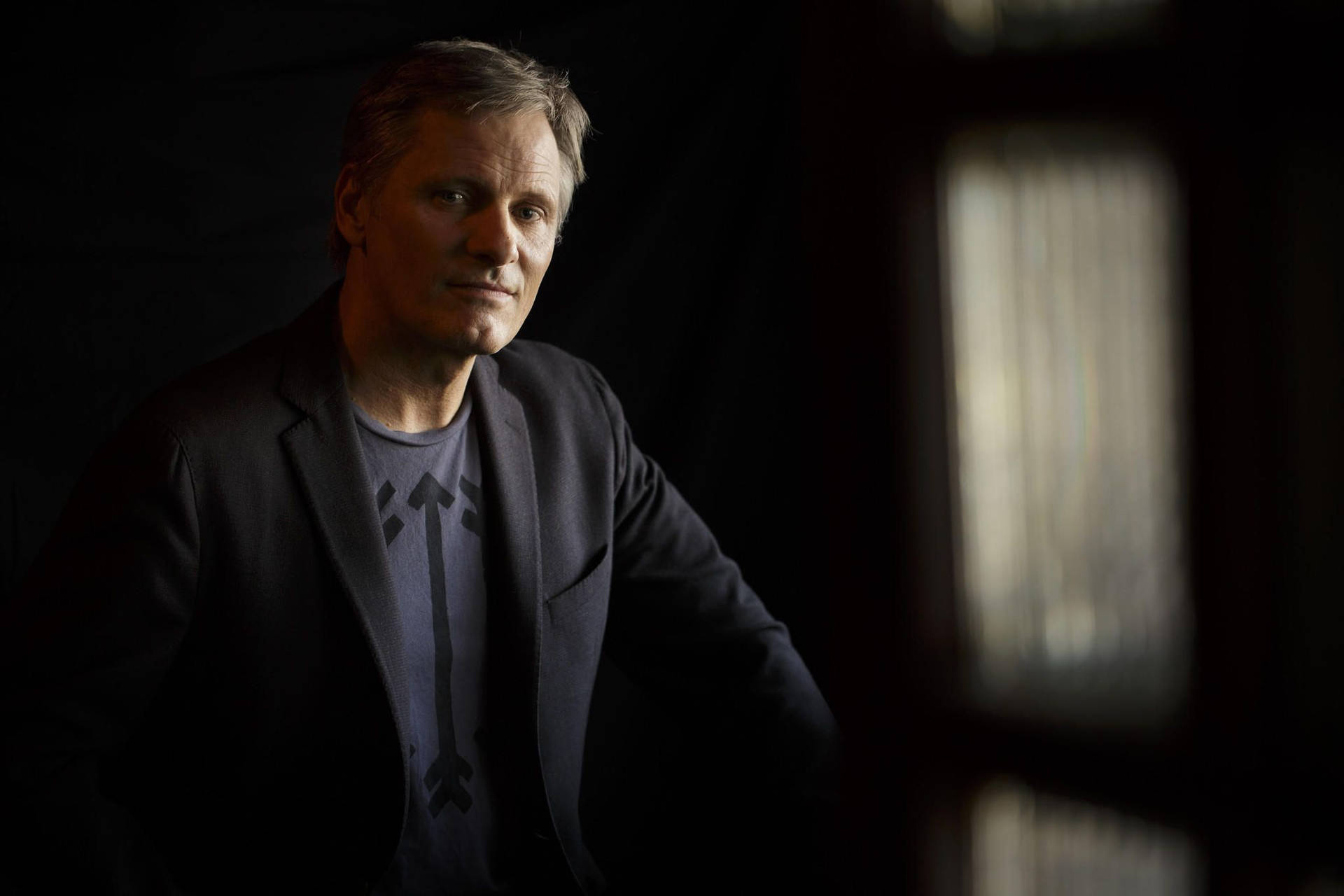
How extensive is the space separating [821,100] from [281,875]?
1.13m

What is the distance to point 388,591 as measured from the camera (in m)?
1.40

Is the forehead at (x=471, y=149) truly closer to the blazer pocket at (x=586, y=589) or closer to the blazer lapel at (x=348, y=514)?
the blazer lapel at (x=348, y=514)

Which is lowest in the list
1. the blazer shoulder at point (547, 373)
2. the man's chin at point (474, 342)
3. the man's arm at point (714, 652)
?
the man's arm at point (714, 652)

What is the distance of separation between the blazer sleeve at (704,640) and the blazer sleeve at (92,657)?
60 centimetres

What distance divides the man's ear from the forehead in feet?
0.27

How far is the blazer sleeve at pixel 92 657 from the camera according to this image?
1242mm

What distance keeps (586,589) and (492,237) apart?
462 millimetres

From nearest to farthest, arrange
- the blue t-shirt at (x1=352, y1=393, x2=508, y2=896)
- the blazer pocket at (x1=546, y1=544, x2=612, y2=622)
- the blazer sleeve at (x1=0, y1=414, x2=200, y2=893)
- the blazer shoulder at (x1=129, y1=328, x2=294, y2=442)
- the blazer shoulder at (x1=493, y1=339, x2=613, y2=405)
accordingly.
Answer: the blazer sleeve at (x1=0, y1=414, x2=200, y2=893), the blazer shoulder at (x1=129, y1=328, x2=294, y2=442), the blue t-shirt at (x1=352, y1=393, x2=508, y2=896), the blazer pocket at (x1=546, y1=544, x2=612, y2=622), the blazer shoulder at (x1=493, y1=339, x2=613, y2=405)

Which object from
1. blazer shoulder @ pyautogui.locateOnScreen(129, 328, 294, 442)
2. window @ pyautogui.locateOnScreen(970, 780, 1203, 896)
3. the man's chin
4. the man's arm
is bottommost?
the man's arm

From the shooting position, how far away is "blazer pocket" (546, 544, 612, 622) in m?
1.57

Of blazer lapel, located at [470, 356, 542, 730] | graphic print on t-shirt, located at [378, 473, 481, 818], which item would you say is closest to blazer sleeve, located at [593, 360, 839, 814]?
blazer lapel, located at [470, 356, 542, 730]

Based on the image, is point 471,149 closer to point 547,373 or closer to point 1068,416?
point 547,373

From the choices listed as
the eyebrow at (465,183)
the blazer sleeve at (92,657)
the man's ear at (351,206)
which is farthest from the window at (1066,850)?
the man's ear at (351,206)

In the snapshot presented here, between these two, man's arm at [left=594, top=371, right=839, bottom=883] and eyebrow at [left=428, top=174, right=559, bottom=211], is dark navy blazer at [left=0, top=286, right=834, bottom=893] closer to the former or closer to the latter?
man's arm at [left=594, top=371, right=839, bottom=883]
